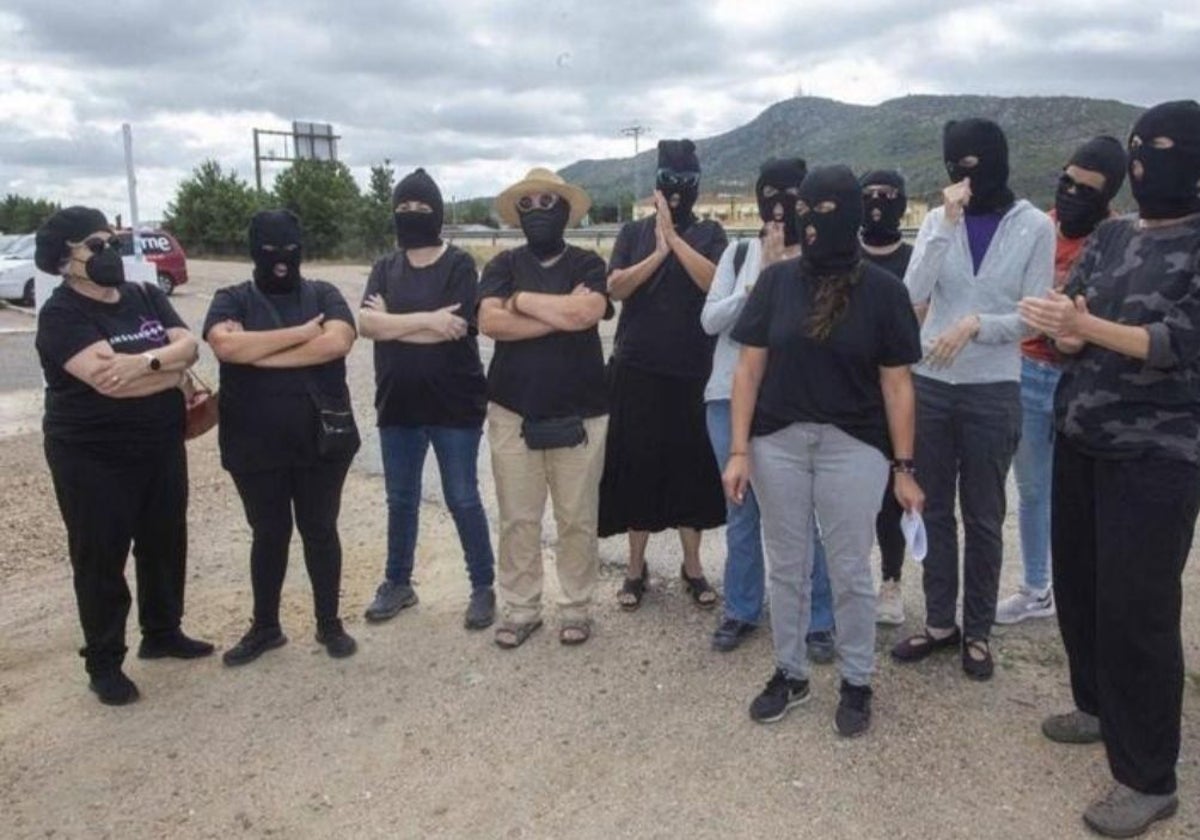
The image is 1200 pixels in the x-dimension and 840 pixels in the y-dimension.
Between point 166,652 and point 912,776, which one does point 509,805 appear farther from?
point 166,652

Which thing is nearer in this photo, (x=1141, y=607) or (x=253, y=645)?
(x=1141, y=607)

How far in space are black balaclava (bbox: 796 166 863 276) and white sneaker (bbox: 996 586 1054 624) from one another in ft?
6.58

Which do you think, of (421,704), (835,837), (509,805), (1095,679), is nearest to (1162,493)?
(1095,679)

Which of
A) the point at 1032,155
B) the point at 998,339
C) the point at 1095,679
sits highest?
the point at 1032,155

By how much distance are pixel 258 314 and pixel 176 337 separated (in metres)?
0.34

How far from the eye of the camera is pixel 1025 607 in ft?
14.4

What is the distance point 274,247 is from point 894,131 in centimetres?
15817

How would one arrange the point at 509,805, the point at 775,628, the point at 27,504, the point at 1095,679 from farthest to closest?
the point at 27,504, the point at 775,628, the point at 1095,679, the point at 509,805

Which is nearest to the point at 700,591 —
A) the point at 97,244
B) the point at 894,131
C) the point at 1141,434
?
the point at 1141,434

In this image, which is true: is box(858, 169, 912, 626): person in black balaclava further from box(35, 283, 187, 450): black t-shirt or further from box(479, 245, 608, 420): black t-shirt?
box(35, 283, 187, 450): black t-shirt

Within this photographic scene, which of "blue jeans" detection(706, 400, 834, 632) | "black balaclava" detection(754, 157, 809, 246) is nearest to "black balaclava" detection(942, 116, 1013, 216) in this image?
"black balaclava" detection(754, 157, 809, 246)

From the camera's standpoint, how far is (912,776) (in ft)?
10.4

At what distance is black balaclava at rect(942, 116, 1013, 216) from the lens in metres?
3.57

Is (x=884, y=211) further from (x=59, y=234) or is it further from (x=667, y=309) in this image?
(x=59, y=234)
